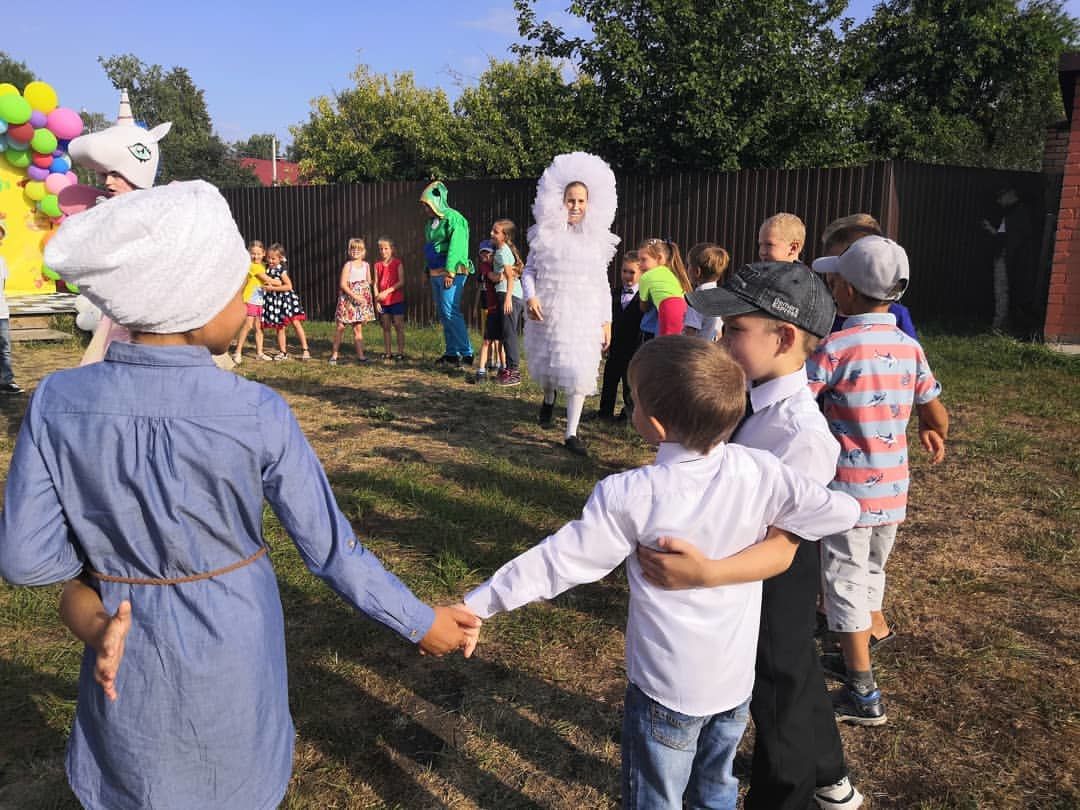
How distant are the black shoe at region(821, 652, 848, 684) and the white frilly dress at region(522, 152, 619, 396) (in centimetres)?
301

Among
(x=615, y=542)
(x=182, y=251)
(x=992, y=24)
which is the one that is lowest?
(x=615, y=542)

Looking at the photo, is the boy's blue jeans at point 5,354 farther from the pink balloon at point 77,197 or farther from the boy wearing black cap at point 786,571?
the boy wearing black cap at point 786,571

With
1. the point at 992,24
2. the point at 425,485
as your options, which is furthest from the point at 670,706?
the point at 992,24

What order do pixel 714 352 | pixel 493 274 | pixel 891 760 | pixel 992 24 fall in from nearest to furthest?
pixel 714 352, pixel 891 760, pixel 493 274, pixel 992 24

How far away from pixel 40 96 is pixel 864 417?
14.2 metres

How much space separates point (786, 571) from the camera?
6.88 feet

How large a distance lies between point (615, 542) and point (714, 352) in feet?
1.50

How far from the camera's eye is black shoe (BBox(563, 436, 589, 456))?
610cm

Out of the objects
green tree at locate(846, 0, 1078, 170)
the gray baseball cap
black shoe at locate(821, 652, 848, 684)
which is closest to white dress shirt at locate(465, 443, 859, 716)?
the gray baseball cap

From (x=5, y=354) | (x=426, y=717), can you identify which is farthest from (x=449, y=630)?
(x=5, y=354)

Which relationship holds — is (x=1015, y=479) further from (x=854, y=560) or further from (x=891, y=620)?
(x=854, y=560)

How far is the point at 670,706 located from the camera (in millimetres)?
1807

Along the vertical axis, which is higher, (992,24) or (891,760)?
(992,24)

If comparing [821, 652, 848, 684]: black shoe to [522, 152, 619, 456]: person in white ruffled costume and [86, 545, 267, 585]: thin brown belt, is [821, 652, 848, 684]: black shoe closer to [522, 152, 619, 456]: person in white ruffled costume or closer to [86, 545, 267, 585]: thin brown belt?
[86, 545, 267, 585]: thin brown belt
